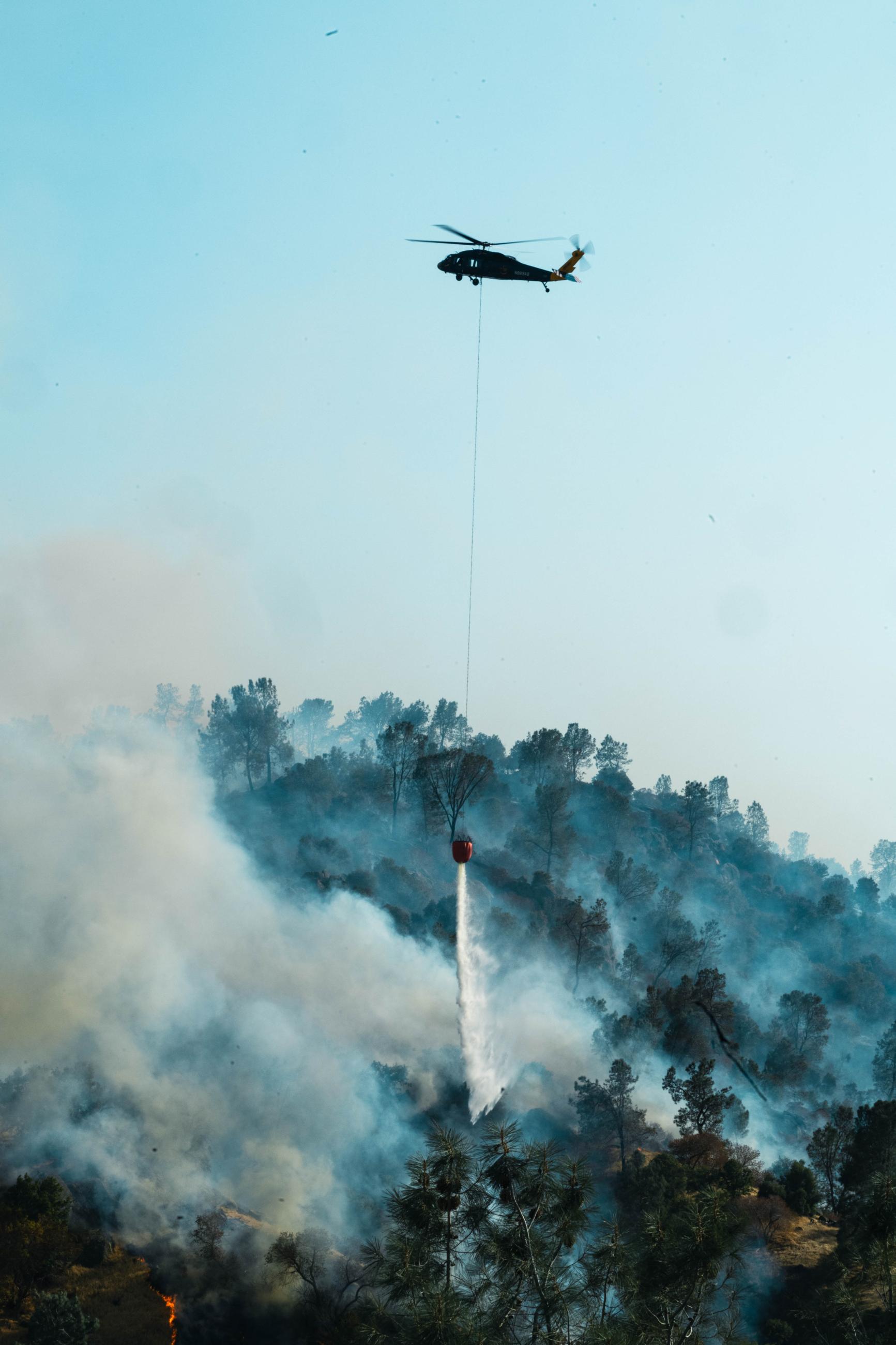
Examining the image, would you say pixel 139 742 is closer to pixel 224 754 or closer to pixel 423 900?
pixel 423 900

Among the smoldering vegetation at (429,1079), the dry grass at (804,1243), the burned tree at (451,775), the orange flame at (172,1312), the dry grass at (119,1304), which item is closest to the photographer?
the smoldering vegetation at (429,1079)

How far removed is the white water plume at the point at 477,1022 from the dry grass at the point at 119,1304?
31261 millimetres

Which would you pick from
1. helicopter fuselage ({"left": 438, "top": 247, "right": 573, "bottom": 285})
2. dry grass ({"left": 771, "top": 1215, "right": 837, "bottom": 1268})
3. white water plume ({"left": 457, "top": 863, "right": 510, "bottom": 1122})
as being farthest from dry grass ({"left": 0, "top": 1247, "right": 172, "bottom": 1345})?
helicopter fuselage ({"left": 438, "top": 247, "right": 573, "bottom": 285})

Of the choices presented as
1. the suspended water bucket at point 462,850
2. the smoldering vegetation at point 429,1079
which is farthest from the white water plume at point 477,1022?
the suspended water bucket at point 462,850

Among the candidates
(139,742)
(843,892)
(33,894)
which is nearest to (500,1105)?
(33,894)

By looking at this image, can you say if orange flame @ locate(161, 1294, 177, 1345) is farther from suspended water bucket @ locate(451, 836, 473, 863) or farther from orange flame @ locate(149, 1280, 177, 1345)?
suspended water bucket @ locate(451, 836, 473, 863)

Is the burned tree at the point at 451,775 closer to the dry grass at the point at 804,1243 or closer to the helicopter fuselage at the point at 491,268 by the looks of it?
the dry grass at the point at 804,1243

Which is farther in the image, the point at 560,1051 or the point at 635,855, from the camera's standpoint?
the point at 635,855

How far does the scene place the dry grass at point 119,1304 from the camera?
59.7 meters

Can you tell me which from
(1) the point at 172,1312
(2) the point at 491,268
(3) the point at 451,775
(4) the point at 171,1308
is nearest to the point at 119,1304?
(4) the point at 171,1308

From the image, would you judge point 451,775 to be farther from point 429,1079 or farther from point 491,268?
point 491,268

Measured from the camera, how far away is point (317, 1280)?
64.2 m

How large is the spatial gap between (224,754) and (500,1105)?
102806 millimetres

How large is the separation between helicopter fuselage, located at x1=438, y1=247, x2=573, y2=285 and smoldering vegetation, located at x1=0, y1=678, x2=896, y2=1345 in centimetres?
4178
